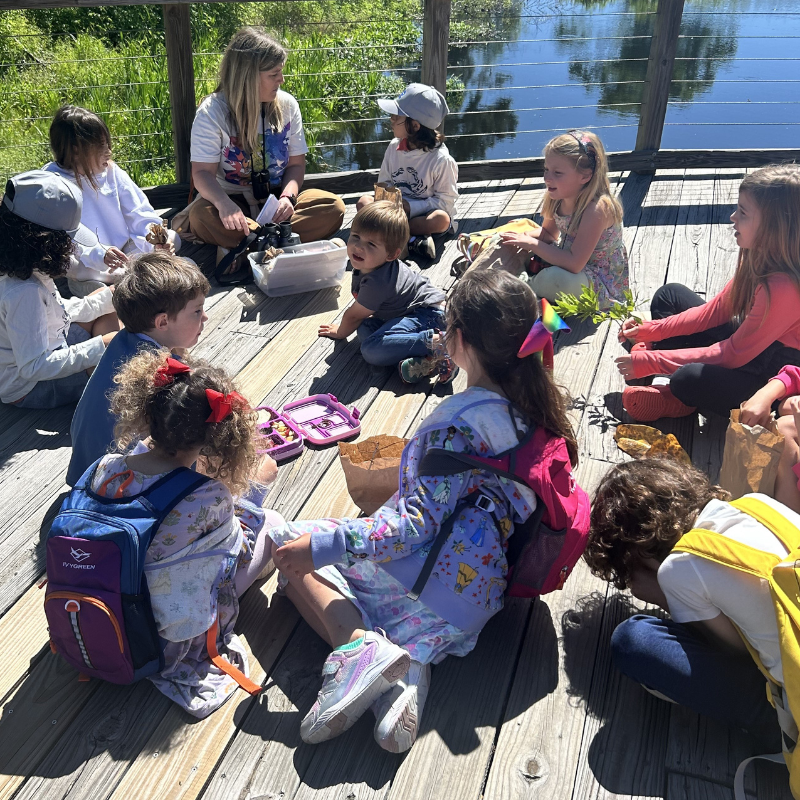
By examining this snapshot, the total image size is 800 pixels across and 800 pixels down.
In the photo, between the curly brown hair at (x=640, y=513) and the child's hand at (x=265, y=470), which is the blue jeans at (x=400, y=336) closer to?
the child's hand at (x=265, y=470)

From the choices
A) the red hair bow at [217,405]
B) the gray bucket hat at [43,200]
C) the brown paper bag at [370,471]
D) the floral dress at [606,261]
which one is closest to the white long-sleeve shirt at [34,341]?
the gray bucket hat at [43,200]

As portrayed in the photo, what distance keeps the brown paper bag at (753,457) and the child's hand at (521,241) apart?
1.40 m

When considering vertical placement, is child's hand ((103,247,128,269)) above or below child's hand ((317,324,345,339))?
above

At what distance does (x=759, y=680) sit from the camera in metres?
1.71

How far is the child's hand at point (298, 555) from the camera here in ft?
6.06

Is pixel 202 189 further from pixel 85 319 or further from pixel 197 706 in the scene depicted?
pixel 197 706

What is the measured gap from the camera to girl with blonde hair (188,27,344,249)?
12.1ft

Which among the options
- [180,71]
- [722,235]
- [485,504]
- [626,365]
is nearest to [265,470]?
[485,504]

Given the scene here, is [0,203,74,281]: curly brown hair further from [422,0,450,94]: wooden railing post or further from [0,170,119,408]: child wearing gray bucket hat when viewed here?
[422,0,450,94]: wooden railing post

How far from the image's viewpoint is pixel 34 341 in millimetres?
2688

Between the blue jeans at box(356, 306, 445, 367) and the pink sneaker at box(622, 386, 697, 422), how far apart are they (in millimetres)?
754

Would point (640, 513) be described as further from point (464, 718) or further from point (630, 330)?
point (630, 330)

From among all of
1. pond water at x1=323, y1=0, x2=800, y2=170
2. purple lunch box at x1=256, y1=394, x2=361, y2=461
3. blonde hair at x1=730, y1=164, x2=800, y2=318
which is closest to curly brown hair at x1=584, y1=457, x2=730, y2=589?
blonde hair at x1=730, y1=164, x2=800, y2=318

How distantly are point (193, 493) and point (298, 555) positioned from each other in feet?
0.90
